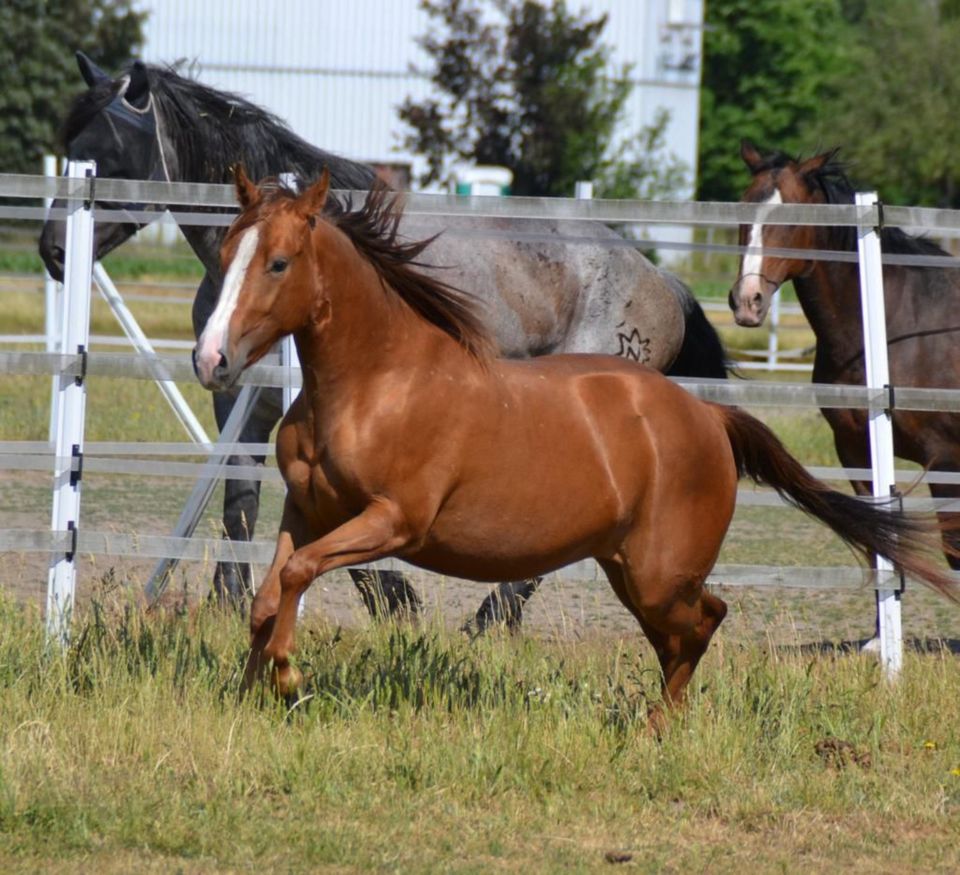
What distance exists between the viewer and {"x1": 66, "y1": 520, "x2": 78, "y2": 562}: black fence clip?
5875 millimetres

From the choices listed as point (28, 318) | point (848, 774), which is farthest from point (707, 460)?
point (28, 318)

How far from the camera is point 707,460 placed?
17.3 feet

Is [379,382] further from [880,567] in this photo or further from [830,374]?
[830,374]

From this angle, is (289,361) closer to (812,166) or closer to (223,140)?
(223,140)

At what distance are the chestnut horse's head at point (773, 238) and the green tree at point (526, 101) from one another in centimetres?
2158

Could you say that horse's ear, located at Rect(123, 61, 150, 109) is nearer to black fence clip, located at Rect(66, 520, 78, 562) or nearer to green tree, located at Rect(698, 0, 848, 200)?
black fence clip, located at Rect(66, 520, 78, 562)

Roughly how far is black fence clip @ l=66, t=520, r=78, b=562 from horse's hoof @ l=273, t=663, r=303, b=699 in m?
1.40

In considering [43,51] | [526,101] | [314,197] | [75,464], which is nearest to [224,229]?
[75,464]

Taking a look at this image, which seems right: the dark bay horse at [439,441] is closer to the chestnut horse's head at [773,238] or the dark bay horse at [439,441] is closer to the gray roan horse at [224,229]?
the gray roan horse at [224,229]

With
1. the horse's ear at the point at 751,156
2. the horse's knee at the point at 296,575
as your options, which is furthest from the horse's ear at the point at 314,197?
the horse's ear at the point at 751,156

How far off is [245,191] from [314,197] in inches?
8.7

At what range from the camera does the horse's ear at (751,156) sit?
7547 mm

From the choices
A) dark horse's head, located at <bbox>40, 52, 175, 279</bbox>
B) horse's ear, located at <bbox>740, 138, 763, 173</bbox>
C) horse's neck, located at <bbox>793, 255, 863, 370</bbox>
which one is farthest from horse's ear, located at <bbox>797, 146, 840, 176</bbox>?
dark horse's head, located at <bbox>40, 52, 175, 279</bbox>

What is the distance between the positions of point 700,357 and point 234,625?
3.00 meters
